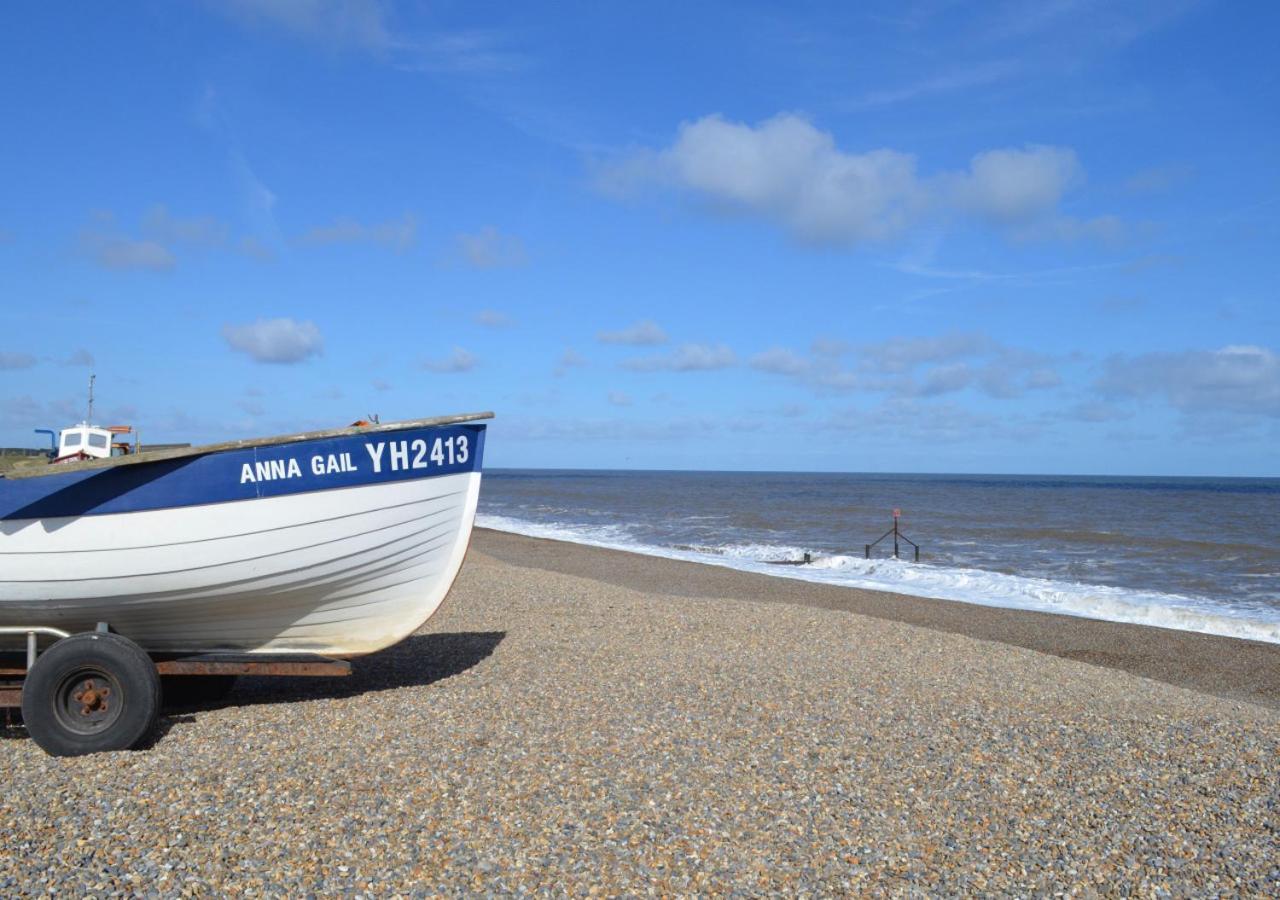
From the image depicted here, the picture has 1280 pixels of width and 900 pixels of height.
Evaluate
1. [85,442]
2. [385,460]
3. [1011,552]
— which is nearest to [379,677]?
[385,460]

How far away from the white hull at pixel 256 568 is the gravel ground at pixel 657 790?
2.16ft

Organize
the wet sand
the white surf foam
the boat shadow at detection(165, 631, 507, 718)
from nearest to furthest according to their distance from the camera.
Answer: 1. the boat shadow at detection(165, 631, 507, 718)
2. the wet sand
3. the white surf foam

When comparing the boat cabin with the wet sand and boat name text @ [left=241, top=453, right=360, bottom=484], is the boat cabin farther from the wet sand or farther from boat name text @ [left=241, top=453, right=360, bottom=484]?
the wet sand

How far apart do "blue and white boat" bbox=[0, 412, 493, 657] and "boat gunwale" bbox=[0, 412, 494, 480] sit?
0.01 metres

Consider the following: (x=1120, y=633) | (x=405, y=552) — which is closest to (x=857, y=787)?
(x=405, y=552)

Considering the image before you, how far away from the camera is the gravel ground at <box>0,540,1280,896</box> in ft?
15.2

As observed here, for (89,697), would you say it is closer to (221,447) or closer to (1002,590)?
(221,447)

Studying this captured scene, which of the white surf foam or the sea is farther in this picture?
the sea

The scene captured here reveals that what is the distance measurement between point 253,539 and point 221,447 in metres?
0.77

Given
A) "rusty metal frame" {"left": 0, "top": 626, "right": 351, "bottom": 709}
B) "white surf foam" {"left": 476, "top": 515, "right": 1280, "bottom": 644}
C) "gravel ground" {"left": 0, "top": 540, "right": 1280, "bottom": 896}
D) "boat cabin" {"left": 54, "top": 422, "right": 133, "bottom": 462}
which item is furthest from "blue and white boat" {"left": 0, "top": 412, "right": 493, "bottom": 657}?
"white surf foam" {"left": 476, "top": 515, "right": 1280, "bottom": 644}

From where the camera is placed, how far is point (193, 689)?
7.98 m

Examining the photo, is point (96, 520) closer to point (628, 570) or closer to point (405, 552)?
point (405, 552)

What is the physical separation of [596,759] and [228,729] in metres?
2.85

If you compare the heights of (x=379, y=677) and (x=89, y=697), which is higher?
(x=89, y=697)
